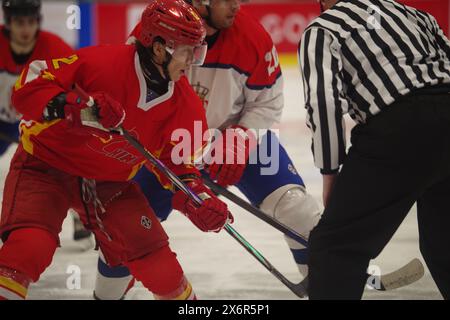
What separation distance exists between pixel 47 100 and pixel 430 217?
1.11 m

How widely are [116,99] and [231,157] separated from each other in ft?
2.08

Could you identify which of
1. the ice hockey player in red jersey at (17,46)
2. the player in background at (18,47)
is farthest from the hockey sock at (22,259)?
the ice hockey player in red jersey at (17,46)

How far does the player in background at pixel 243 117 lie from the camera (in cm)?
293

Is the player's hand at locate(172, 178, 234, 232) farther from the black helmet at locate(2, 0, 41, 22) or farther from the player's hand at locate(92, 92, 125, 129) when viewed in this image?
the black helmet at locate(2, 0, 41, 22)

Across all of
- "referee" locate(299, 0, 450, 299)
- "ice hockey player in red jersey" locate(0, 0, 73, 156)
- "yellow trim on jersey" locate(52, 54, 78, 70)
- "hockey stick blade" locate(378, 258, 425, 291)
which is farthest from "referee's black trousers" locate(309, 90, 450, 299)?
"ice hockey player in red jersey" locate(0, 0, 73, 156)

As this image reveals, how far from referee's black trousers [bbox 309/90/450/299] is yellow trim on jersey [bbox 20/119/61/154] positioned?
0.92m

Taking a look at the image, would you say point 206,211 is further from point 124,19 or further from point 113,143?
point 124,19

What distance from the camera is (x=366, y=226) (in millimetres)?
1992

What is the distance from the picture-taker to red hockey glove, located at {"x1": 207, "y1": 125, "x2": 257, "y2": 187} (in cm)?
293

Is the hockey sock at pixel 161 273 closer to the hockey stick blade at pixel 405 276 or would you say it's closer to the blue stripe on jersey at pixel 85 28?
the hockey stick blade at pixel 405 276

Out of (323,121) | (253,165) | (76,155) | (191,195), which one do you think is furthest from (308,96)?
(253,165)
